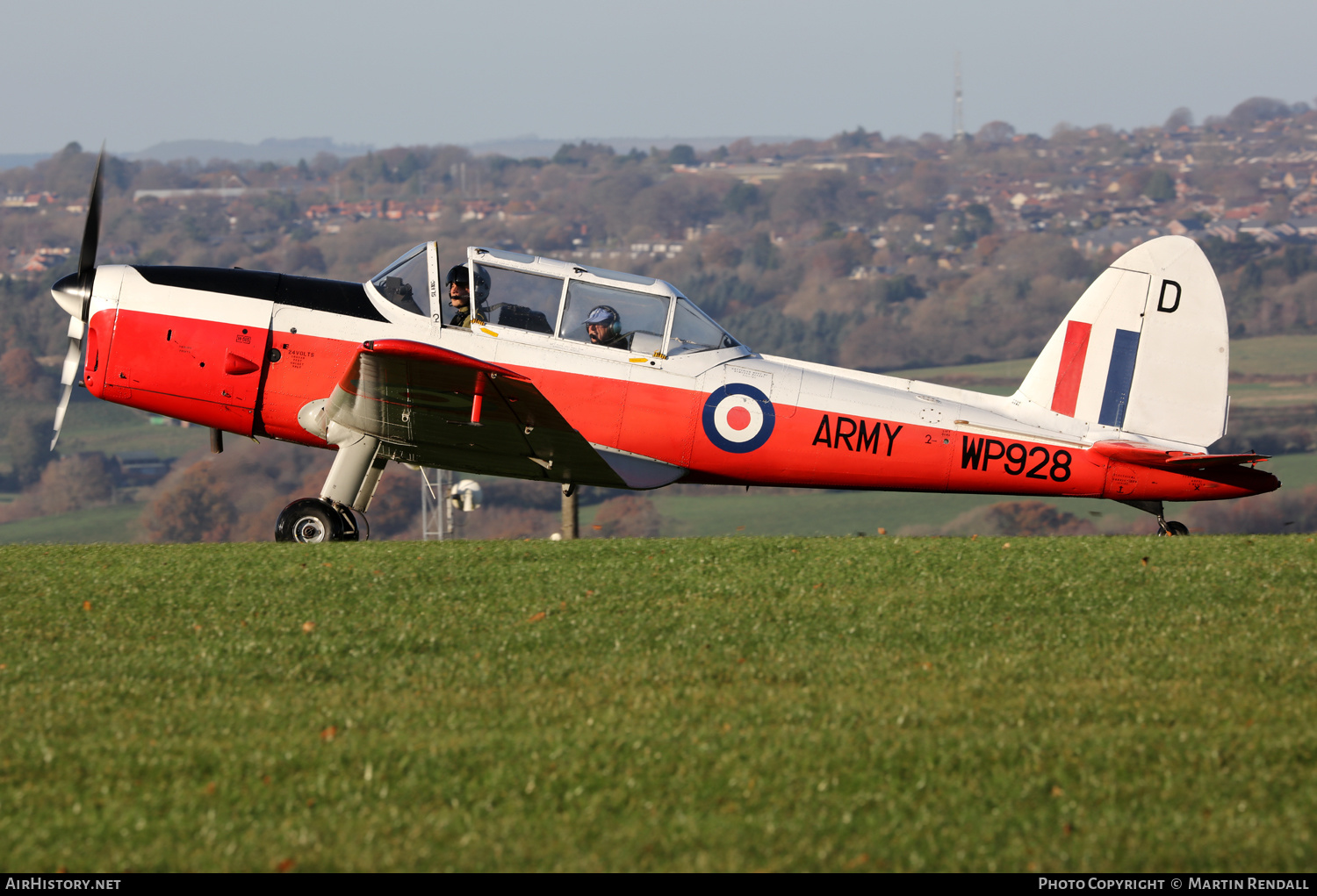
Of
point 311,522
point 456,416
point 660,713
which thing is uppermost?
point 456,416

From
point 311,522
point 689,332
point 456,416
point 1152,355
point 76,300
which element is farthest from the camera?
point 1152,355

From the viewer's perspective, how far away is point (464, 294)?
31.0ft

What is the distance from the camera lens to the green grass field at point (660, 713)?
4078 mm

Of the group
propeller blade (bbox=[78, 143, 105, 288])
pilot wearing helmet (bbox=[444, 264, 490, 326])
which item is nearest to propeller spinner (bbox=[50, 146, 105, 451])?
propeller blade (bbox=[78, 143, 105, 288])

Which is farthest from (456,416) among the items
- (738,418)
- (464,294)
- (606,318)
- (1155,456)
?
(1155,456)

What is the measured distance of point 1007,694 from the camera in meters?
5.38

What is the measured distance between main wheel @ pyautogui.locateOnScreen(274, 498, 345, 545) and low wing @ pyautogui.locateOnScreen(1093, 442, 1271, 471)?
6010 millimetres

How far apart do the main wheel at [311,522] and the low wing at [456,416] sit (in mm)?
658

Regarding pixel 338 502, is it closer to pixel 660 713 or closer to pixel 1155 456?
pixel 660 713

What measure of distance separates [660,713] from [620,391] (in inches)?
181

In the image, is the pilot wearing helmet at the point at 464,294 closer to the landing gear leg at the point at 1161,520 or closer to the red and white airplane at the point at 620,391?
the red and white airplane at the point at 620,391

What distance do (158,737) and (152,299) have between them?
530 centimetres

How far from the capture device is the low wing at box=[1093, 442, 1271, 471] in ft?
31.1
